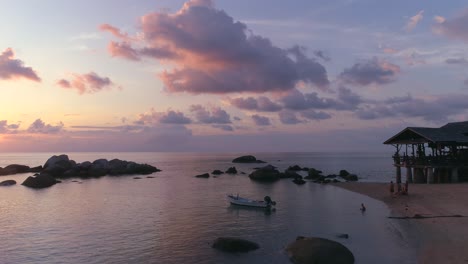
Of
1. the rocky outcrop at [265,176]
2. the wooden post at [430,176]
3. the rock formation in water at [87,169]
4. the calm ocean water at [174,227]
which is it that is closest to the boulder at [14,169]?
the rock formation in water at [87,169]

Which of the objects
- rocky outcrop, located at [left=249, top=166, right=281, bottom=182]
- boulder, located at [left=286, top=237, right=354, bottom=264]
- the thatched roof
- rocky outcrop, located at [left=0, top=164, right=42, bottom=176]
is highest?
the thatched roof

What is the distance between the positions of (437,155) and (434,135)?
460cm

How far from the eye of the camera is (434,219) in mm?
31453

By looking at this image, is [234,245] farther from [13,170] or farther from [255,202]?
[13,170]

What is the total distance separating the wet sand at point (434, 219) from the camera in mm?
22953

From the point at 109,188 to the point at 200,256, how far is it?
47.3 m

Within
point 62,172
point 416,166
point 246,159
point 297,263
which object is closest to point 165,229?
point 297,263

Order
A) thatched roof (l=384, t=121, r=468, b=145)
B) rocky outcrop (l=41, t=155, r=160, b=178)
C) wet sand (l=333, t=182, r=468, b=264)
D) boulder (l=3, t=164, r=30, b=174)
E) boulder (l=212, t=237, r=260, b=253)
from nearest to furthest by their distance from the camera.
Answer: wet sand (l=333, t=182, r=468, b=264) < boulder (l=212, t=237, r=260, b=253) < thatched roof (l=384, t=121, r=468, b=145) < rocky outcrop (l=41, t=155, r=160, b=178) < boulder (l=3, t=164, r=30, b=174)

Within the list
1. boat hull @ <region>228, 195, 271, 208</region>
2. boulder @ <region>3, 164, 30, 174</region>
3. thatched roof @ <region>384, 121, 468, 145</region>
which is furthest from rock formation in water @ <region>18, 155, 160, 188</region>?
thatched roof @ <region>384, 121, 468, 145</region>

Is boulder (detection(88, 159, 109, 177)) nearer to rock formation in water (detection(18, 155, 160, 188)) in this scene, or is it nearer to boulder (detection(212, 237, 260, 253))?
rock formation in water (detection(18, 155, 160, 188))

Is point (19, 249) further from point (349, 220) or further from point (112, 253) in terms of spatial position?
point (349, 220)

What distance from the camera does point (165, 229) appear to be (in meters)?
32.8

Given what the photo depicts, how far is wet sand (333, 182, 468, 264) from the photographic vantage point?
2295cm

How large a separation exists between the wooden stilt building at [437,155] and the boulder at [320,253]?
1226 inches
